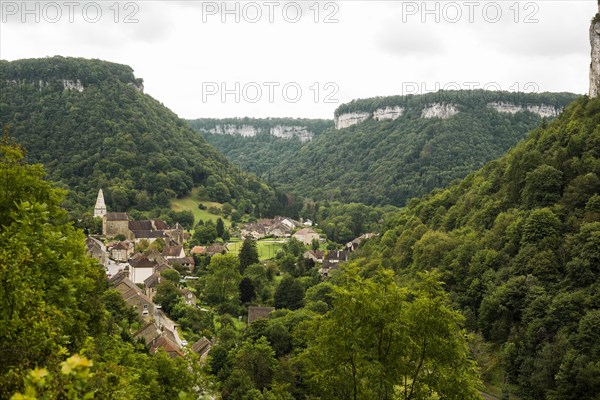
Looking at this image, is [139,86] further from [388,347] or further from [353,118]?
[388,347]

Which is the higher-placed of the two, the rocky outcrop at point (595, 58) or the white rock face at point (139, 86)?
the white rock face at point (139, 86)

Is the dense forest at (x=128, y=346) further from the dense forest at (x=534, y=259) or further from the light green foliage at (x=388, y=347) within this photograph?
the dense forest at (x=534, y=259)

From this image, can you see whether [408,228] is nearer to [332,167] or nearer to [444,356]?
[444,356]

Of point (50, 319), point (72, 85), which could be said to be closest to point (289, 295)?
point (50, 319)

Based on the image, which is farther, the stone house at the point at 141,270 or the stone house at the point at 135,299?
the stone house at the point at 141,270

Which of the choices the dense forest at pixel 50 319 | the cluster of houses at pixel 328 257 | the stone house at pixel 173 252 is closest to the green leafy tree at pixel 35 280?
the dense forest at pixel 50 319

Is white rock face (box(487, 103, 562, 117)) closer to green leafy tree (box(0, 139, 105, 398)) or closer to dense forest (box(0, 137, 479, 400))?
dense forest (box(0, 137, 479, 400))
